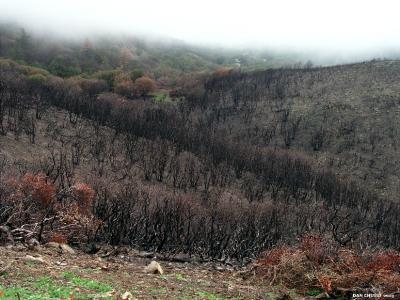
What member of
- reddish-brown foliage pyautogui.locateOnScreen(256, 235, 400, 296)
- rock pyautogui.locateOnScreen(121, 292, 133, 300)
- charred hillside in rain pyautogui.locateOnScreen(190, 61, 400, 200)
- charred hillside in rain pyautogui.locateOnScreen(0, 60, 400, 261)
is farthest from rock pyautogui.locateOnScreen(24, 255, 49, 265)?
charred hillside in rain pyautogui.locateOnScreen(190, 61, 400, 200)

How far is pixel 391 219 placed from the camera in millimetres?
77125

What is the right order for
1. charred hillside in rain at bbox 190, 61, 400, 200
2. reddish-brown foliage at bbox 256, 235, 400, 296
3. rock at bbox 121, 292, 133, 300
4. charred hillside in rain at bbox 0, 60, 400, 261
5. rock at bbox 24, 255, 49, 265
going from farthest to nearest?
charred hillside in rain at bbox 190, 61, 400, 200 → charred hillside in rain at bbox 0, 60, 400, 261 → reddish-brown foliage at bbox 256, 235, 400, 296 → rock at bbox 24, 255, 49, 265 → rock at bbox 121, 292, 133, 300

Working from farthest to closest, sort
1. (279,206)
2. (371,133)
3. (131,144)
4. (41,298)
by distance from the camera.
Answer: (371,133) → (131,144) → (279,206) → (41,298)

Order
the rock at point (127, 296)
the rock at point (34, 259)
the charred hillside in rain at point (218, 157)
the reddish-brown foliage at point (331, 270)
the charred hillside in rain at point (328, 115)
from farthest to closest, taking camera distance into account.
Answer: the charred hillside in rain at point (328, 115) < the charred hillside in rain at point (218, 157) < the reddish-brown foliage at point (331, 270) < the rock at point (34, 259) < the rock at point (127, 296)

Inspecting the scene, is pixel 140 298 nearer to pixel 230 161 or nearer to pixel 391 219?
pixel 391 219

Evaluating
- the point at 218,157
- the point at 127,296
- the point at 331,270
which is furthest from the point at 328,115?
the point at 127,296

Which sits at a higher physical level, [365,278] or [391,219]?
[365,278]

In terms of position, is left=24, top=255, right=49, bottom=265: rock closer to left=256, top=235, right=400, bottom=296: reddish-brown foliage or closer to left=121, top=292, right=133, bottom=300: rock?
left=121, top=292, right=133, bottom=300: rock

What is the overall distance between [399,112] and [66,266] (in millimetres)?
105637

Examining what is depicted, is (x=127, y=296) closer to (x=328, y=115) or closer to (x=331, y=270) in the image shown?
(x=331, y=270)

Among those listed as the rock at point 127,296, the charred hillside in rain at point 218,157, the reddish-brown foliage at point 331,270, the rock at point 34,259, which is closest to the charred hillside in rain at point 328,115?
the charred hillside in rain at point 218,157

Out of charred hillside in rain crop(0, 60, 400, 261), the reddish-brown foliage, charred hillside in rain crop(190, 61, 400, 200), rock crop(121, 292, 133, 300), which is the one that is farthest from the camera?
charred hillside in rain crop(190, 61, 400, 200)

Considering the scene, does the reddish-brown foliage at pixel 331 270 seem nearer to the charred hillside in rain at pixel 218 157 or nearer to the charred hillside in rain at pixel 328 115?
the charred hillside in rain at pixel 218 157

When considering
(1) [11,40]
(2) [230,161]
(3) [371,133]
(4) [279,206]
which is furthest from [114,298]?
(1) [11,40]
